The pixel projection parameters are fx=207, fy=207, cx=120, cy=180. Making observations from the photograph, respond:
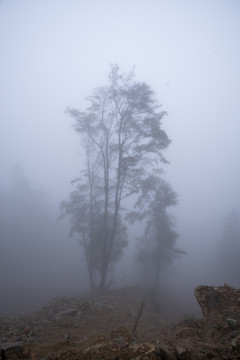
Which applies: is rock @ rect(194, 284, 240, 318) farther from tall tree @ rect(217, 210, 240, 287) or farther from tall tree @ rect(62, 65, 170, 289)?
tall tree @ rect(217, 210, 240, 287)

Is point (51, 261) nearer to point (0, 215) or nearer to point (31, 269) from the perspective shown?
point (31, 269)

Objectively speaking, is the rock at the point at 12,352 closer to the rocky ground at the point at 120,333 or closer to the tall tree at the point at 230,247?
the rocky ground at the point at 120,333

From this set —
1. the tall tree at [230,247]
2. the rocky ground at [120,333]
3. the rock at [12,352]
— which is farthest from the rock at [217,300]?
the tall tree at [230,247]

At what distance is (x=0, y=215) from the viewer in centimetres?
4281

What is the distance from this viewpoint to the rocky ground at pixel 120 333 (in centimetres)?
430

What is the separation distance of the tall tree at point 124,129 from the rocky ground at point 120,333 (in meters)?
5.35

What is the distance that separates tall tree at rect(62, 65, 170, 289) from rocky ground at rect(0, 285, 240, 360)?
5346 millimetres

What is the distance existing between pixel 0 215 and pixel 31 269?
14.5 m

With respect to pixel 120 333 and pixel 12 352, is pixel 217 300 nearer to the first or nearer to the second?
pixel 120 333

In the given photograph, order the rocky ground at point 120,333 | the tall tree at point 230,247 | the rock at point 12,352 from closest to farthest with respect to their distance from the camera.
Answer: the rocky ground at point 120,333 → the rock at point 12,352 → the tall tree at point 230,247

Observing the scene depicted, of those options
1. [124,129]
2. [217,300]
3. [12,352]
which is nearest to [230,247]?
[124,129]

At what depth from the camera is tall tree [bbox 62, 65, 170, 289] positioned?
13602mm

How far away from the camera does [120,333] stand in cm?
586

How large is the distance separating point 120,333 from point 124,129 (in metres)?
11.5
